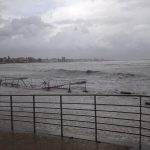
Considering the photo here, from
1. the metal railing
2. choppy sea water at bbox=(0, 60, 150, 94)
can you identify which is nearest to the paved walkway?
the metal railing

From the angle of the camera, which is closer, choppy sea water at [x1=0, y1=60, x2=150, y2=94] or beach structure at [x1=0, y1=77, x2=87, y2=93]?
beach structure at [x1=0, y1=77, x2=87, y2=93]

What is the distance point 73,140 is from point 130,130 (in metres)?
5.85

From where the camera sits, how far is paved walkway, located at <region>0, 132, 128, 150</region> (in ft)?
22.4

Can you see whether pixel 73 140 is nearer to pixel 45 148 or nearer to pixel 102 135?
pixel 45 148

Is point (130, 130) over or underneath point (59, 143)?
underneath

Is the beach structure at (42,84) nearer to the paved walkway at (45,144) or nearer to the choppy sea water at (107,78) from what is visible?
the choppy sea water at (107,78)

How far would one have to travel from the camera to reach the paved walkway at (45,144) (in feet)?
22.4

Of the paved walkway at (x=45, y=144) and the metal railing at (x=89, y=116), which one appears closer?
the paved walkway at (x=45, y=144)

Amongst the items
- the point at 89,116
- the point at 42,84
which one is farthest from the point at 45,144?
the point at 42,84

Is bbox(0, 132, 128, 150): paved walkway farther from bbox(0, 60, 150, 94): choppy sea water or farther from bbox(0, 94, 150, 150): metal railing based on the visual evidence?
bbox(0, 60, 150, 94): choppy sea water

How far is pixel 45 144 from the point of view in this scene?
714cm

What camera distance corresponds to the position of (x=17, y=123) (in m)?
12.2

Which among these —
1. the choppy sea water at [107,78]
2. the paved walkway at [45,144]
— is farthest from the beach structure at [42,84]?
the paved walkway at [45,144]

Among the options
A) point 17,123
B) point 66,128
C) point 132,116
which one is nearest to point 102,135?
point 66,128
